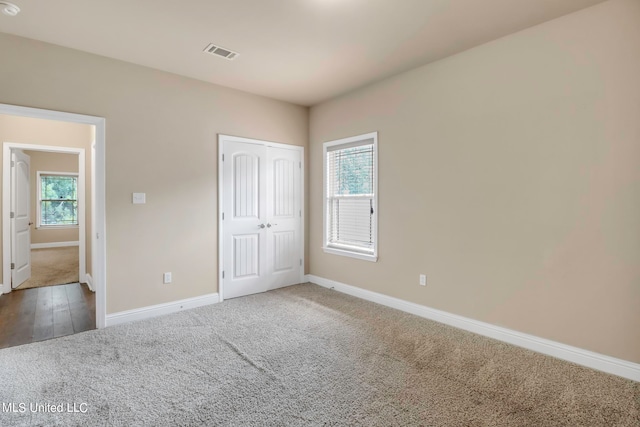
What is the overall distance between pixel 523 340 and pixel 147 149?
14.1ft

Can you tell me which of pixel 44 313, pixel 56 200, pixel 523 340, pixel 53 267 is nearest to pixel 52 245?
pixel 56 200

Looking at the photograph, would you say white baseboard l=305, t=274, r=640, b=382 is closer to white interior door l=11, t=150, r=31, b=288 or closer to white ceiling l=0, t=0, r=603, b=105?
white ceiling l=0, t=0, r=603, b=105

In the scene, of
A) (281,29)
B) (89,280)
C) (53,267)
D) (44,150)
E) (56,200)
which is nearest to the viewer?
(281,29)

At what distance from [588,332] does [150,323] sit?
4074 millimetres

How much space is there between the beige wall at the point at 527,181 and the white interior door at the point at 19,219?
5.28m

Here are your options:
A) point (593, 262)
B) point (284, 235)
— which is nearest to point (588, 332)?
point (593, 262)

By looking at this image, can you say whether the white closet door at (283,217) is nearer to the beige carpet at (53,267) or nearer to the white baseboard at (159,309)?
the white baseboard at (159,309)

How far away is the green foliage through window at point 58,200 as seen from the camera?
8.86m

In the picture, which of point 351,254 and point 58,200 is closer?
point 351,254

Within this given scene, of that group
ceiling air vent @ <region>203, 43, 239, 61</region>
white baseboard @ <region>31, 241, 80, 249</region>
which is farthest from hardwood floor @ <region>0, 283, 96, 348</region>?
white baseboard @ <region>31, 241, 80, 249</region>

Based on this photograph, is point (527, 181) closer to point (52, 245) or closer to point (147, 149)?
point (147, 149)

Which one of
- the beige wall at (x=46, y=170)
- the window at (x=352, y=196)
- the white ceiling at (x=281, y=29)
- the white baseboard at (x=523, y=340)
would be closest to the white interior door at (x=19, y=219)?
the white ceiling at (x=281, y=29)

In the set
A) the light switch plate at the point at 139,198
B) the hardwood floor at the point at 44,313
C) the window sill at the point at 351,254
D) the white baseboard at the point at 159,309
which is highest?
the light switch plate at the point at 139,198

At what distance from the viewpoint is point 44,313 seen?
3.70 metres
